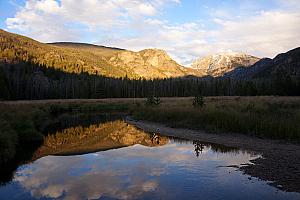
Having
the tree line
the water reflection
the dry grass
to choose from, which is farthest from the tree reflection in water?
the tree line

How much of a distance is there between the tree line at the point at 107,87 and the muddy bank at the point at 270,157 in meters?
66.7

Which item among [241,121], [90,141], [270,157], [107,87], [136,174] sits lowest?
[90,141]

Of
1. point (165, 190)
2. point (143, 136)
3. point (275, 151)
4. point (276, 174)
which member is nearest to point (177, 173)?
point (165, 190)

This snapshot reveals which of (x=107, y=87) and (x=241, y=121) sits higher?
(x=107, y=87)

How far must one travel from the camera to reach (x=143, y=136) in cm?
2778

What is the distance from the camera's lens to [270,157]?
16500 mm

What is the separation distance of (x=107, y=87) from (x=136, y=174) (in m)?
121

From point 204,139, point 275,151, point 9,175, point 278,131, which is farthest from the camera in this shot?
point 204,139

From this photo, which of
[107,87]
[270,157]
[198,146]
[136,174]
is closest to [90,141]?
[198,146]

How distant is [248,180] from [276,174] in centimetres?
138

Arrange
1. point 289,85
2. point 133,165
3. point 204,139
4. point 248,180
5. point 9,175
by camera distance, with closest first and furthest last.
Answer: point 248,180
point 9,175
point 133,165
point 204,139
point 289,85

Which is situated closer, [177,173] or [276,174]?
[276,174]

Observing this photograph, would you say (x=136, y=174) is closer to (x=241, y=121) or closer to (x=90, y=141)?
(x=90, y=141)

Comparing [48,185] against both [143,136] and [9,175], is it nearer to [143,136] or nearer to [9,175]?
[9,175]
